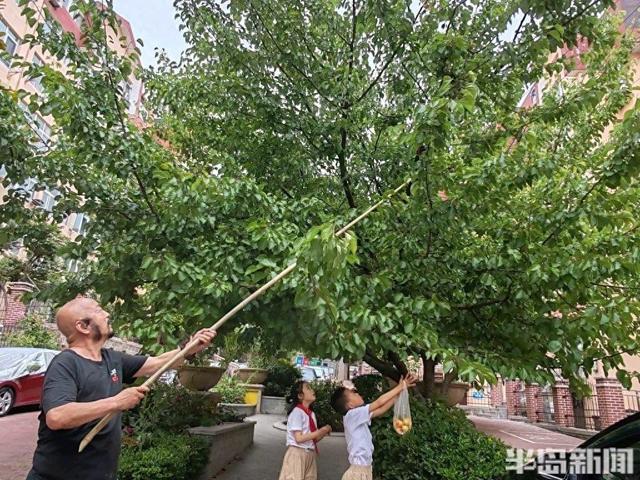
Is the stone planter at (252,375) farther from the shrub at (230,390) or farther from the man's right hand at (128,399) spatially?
the man's right hand at (128,399)

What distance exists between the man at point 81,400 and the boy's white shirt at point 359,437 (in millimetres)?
2204

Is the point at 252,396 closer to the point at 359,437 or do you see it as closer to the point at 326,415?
the point at 326,415

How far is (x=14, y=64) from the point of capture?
4.06 metres

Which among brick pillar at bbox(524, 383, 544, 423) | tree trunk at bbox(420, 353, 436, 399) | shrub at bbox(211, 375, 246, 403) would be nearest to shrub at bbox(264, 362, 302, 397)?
shrub at bbox(211, 375, 246, 403)

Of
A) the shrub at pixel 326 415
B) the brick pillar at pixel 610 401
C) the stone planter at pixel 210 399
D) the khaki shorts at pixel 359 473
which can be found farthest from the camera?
the brick pillar at pixel 610 401

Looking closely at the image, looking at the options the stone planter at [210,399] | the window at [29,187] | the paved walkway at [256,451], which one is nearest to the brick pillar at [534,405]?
the paved walkway at [256,451]

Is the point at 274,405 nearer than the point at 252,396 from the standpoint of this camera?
No

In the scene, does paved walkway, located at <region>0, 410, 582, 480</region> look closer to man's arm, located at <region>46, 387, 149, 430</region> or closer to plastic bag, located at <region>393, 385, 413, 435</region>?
plastic bag, located at <region>393, 385, 413, 435</region>

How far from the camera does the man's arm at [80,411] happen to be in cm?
198

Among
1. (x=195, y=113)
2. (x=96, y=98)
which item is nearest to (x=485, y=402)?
(x=195, y=113)

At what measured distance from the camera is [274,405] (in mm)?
15133

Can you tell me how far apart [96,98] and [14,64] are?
27.8 inches

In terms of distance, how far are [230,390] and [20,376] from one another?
4.88 meters

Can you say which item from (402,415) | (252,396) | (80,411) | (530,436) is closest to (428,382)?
(402,415)
